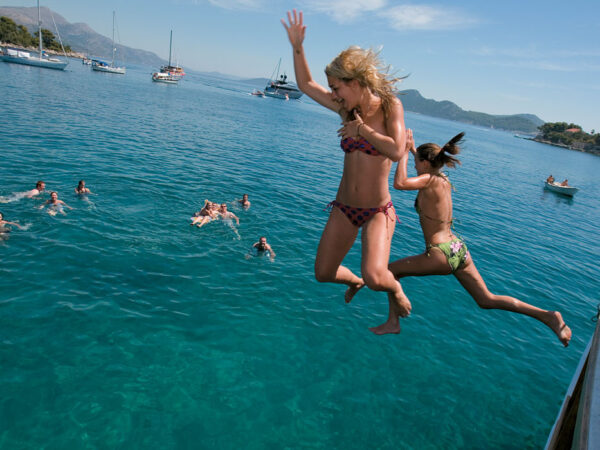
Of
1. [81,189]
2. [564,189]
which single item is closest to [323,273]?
[81,189]

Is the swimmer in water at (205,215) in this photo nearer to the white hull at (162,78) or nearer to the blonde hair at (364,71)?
the blonde hair at (364,71)

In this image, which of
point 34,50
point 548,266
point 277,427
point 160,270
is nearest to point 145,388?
point 277,427

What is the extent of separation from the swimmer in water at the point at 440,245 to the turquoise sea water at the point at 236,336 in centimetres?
411

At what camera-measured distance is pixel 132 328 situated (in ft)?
31.5

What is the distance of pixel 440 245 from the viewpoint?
5348mm

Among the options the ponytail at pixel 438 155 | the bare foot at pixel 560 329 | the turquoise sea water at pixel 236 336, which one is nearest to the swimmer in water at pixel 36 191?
the turquoise sea water at pixel 236 336

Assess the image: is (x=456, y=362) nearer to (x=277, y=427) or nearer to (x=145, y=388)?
(x=277, y=427)

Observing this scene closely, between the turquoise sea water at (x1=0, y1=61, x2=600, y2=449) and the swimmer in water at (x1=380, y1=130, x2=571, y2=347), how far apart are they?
4.11 meters

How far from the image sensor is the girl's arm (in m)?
3.80

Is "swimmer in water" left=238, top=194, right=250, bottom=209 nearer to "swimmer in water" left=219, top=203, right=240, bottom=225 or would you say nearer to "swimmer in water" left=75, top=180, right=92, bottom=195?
"swimmer in water" left=219, top=203, right=240, bottom=225

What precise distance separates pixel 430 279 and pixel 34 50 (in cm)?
14941

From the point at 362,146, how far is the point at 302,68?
46.6 inches

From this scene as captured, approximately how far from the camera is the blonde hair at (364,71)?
12.8 feet

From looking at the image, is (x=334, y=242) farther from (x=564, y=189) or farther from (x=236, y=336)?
(x=564, y=189)
